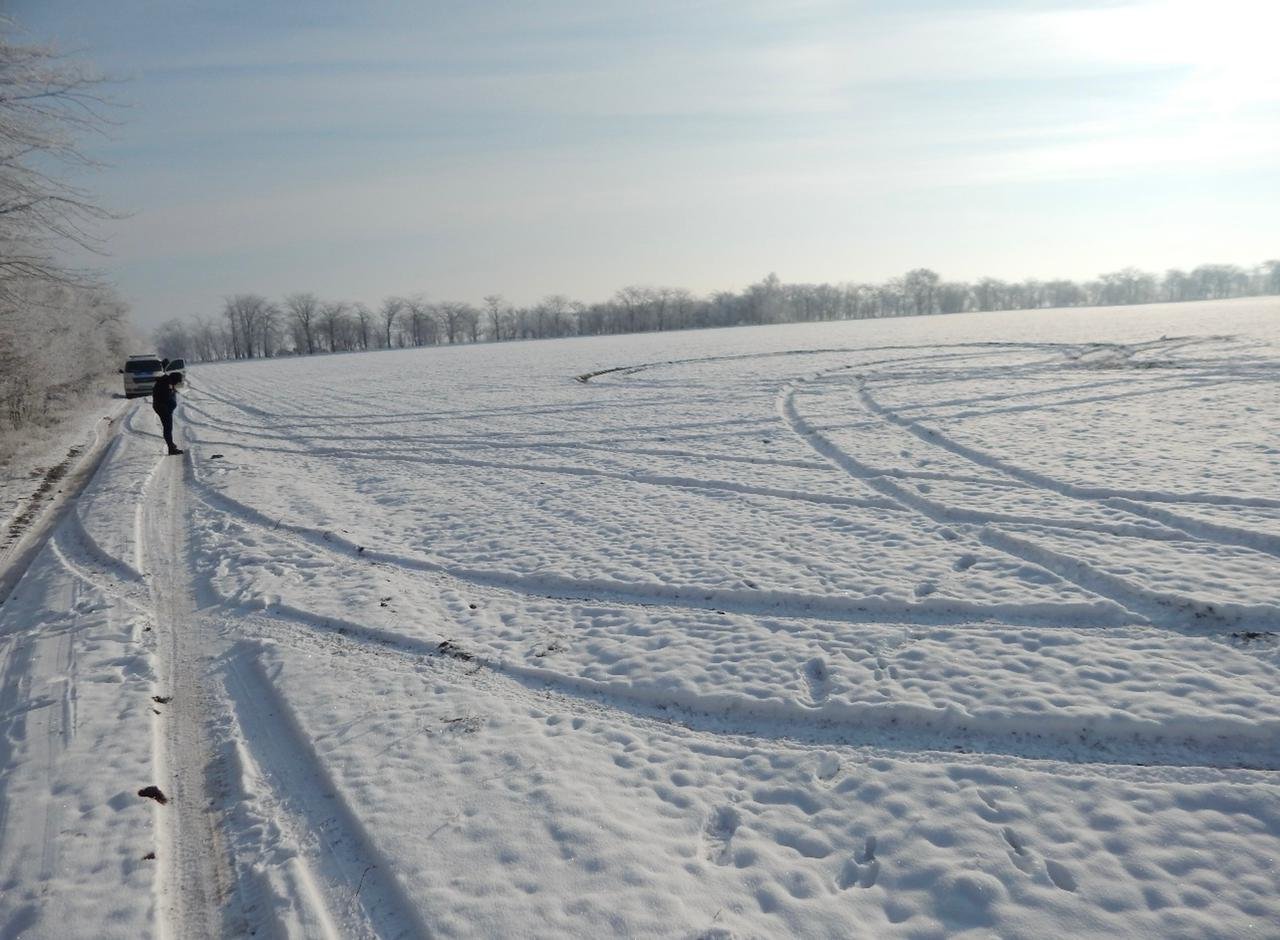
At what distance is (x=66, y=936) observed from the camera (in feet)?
12.7

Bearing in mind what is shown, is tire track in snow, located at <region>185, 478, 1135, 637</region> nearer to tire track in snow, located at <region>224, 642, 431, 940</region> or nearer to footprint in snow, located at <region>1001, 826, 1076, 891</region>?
footprint in snow, located at <region>1001, 826, 1076, 891</region>

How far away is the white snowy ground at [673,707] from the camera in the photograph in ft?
13.2

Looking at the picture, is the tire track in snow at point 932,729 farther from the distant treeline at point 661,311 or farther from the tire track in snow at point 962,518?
the distant treeline at point 661,311

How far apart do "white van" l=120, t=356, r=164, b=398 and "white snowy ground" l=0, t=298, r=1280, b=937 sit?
104ft

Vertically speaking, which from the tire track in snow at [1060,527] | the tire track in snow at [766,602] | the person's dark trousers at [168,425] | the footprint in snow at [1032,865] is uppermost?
the person's dark trousers at [168,425]

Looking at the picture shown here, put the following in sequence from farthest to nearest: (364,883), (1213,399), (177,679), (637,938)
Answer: (1213,399)
(177,679)
(364,883)
(637,938)

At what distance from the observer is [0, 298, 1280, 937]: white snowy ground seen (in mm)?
4031

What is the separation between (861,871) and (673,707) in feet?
7.05

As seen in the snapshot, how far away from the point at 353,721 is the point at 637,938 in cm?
316

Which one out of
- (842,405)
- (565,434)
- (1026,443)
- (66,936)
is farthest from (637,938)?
(842,405)

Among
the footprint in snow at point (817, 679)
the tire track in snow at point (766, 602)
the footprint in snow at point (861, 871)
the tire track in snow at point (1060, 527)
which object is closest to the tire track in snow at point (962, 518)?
the tire track in snow at point (1060, 527)

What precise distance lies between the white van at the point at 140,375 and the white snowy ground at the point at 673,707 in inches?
1251

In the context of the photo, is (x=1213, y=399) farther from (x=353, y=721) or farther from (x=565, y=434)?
(x=353, y=721)

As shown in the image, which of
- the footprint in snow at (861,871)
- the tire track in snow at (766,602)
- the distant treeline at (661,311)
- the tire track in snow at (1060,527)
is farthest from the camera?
the distant treeline at (661,311)
